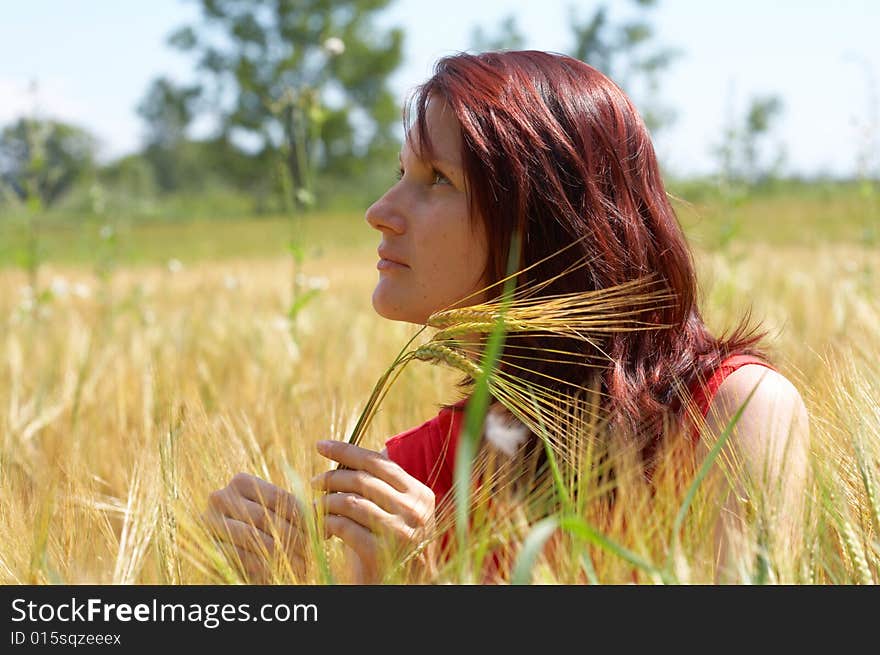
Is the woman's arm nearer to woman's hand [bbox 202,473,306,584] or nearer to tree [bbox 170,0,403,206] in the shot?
woman's hand [bbox 202,473,306,584]

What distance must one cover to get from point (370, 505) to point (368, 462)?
0.15ft

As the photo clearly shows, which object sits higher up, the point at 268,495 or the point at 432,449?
the point at 432,449

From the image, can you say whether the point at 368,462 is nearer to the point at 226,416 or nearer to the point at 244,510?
the point at 244,510

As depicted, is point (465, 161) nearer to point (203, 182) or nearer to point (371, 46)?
point (371, 46)

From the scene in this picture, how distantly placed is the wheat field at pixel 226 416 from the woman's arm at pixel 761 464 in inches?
0.9

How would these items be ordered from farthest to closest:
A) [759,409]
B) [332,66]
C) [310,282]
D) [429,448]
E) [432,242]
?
[332,66] → [310,282] → [429,448] → [432,242] → [759,409]

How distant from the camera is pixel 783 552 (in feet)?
2.64

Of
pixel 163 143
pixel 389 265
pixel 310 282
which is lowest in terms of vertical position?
pixel 389 265

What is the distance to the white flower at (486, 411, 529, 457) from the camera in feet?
3.64

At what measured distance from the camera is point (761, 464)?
0.98 meters

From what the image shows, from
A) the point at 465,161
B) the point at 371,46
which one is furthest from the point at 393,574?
the point at 371,46

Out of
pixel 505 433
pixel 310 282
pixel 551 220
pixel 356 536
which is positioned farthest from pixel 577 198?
pixel 310 282

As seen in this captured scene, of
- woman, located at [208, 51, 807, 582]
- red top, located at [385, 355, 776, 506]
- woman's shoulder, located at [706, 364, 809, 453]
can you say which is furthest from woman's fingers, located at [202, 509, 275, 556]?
woman's shoulder, located at [706, 364, 809, 453]
